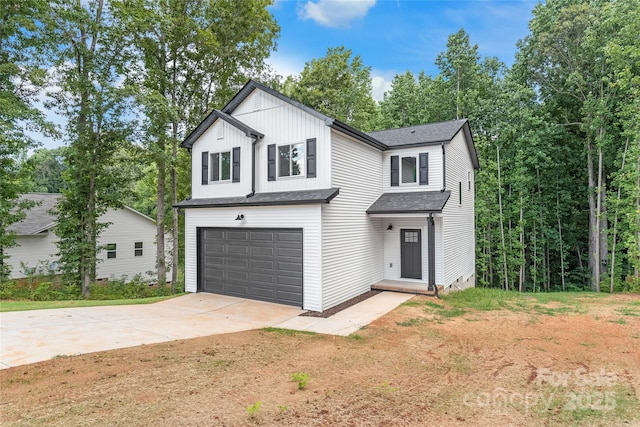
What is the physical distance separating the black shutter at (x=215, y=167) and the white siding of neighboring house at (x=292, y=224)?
4.06ft

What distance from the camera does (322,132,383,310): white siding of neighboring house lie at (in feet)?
32.6

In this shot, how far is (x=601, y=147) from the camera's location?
1686cm

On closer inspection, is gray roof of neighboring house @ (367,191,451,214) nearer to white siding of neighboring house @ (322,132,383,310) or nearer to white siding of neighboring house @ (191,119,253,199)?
white siding of neighboring house @ (322,132,383,310)

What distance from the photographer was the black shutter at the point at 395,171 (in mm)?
13336

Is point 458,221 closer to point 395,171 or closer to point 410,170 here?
point 410,170

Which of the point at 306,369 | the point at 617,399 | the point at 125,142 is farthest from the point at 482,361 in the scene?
the point at 125,142

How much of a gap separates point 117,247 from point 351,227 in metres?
17.1

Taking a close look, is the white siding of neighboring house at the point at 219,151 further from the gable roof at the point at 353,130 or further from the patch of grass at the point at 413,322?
the patch of grass at the point at 413,322

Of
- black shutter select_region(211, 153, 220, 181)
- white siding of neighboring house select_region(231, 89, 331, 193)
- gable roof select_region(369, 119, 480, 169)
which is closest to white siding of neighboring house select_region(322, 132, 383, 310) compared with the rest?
white siding of neighboring house select_region(231, 89, 331, 193)

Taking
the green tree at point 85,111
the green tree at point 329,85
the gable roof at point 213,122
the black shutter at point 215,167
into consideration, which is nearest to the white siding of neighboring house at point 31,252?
the green tree at point 85,111

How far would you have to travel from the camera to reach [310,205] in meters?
9.63

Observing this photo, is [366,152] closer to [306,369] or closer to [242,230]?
[242,230]

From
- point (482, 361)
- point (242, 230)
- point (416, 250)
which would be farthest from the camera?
point (416, 250)

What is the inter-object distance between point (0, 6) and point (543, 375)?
19499 millimetres
